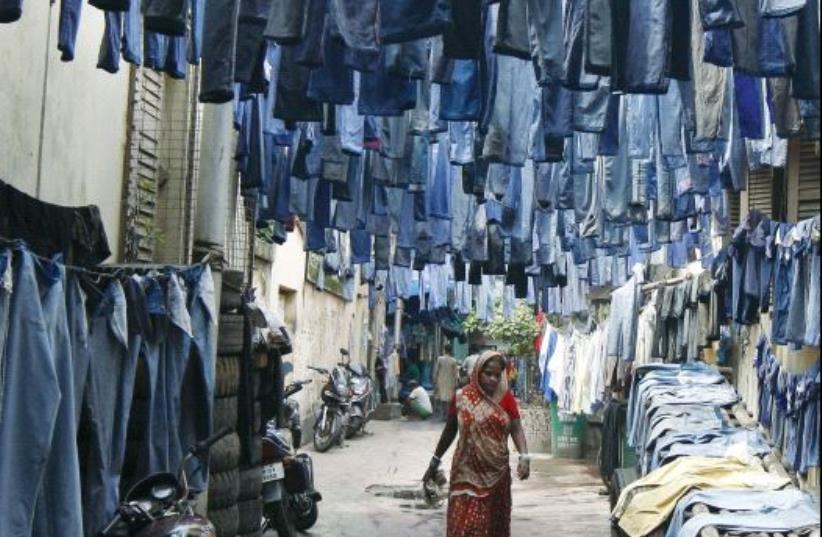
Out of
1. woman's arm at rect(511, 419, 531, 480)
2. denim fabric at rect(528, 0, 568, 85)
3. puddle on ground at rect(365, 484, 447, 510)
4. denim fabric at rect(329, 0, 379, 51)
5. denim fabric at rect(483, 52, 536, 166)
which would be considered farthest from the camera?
puddle on ground at rect(365, 484, 447, 510)

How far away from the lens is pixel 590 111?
20.5ft

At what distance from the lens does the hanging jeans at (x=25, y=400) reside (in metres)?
4.52

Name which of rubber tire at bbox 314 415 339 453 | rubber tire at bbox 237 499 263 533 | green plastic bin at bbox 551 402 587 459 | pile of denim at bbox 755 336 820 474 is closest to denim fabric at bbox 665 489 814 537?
pile of denim at bbox 755 336 820 474

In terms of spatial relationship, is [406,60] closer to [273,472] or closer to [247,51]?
[247,51]

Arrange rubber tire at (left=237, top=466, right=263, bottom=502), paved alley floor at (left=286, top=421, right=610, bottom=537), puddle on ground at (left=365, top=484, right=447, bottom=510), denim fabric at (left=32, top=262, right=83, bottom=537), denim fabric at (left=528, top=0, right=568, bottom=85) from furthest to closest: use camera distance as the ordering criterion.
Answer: puddle on ground at (left=365, top=484, right=447, bottom=510) < paved alley floor at (left=286, top=421, right=610, bottom=537) < rubber tire at (left=237, top=466, right=263, bottom=502) < denim fabric at (left=528, top=0, right=568, bottom=85) < denim fabric at (left=32, top=262, right=83, bottom=537)

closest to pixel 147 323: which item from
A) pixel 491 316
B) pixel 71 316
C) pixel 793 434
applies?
pixel 71 316

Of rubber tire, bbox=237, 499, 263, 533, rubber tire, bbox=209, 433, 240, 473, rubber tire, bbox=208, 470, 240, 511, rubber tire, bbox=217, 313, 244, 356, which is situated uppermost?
rubber tire, bbox=217, 313, 244, 356

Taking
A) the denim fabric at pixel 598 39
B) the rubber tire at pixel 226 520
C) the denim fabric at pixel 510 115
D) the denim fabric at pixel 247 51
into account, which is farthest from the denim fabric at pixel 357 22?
the rubber tire at pixel 226 520

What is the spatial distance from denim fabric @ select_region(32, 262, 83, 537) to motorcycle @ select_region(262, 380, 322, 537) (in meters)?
3.82

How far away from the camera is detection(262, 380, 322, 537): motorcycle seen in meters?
8.78

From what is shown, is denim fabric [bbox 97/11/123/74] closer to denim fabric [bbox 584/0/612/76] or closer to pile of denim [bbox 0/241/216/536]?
pile of denim [bbox 0/241/216/536]

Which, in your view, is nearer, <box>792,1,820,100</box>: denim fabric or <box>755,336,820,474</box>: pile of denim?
<box>792,1,820,100</box>: denim fabric

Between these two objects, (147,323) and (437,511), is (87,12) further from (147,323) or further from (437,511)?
(437,511)

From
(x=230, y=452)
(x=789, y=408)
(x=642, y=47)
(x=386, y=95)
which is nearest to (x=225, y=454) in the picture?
(x=230, y=452)
